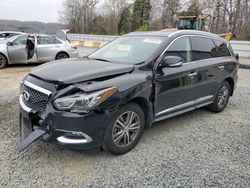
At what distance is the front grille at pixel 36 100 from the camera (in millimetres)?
2893

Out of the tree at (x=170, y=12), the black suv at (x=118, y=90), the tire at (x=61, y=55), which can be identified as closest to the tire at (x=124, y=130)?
the black suv at (x=118, y=90)

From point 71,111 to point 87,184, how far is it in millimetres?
826

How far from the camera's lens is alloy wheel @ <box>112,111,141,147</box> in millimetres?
3126

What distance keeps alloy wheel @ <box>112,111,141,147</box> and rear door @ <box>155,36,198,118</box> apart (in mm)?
462

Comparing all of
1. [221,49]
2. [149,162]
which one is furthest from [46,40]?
[149,162]

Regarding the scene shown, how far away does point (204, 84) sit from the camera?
14.5 feet

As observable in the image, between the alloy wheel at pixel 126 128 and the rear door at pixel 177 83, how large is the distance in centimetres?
46

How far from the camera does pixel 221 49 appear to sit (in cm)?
498

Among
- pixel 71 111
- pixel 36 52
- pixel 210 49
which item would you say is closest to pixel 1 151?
pixel 71 111

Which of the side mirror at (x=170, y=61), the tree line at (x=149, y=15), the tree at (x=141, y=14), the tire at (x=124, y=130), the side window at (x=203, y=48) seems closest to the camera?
the tire at (x=124, y=130)

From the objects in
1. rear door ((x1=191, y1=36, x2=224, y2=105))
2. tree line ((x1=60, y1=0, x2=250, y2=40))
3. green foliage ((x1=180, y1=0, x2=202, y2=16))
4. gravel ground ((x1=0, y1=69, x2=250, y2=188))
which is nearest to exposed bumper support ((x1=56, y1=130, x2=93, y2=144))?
gravel ground ((x1=0, y1=69, x2=250, y2=188))

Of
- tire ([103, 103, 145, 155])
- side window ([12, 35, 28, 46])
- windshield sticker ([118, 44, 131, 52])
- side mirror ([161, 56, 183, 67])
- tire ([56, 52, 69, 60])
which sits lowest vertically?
tire ([103, 103, 145, 155])

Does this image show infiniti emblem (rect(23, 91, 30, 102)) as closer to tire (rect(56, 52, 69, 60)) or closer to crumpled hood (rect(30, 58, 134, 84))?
crumpled hood (rect(30, 58, 134, 84))

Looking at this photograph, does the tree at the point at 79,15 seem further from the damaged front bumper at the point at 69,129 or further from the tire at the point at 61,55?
the damaged front bumper at the point at 69,129
